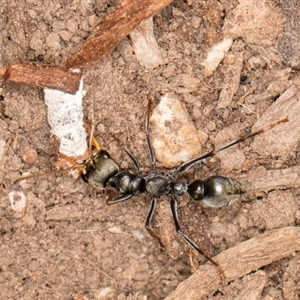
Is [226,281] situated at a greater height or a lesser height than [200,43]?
lesser

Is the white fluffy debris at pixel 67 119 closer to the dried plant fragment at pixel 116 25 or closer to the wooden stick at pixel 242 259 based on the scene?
the dried plant fragment at pixel 116 25

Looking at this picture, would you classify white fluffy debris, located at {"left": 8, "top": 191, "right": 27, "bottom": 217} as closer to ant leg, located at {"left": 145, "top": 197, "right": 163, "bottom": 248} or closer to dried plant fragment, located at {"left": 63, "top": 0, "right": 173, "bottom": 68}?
ant leg, located at {"left": 145, "top": 197, "right": 163, "bottom": 248}

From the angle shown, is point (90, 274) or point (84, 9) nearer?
point (84, 9)

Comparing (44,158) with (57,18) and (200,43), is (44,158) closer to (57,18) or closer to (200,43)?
(57,18)

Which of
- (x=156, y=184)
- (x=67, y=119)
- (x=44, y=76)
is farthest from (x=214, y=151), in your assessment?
(x=44, y=76)

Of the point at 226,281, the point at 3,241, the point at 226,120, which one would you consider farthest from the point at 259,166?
the point at 3,241

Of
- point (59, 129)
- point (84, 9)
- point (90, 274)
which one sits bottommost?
point (90, 274)
